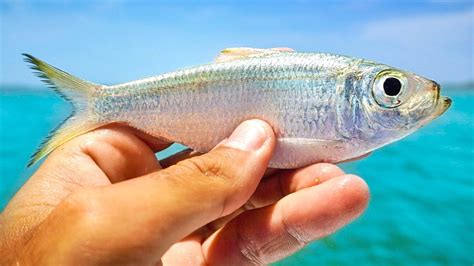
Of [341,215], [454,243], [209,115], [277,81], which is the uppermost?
[277,81]

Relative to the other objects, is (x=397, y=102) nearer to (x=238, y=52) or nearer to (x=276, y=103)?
(x=276, y=103)

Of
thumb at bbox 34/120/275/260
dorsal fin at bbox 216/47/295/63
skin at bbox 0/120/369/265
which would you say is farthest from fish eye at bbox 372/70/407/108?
thumb at bbox 34/120/275/260

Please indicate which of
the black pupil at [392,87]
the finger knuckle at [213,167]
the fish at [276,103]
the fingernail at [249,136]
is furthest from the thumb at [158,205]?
the black pupil at [392,87]

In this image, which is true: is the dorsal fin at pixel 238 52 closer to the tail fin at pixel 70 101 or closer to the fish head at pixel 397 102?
the fish head at pixel 397 102

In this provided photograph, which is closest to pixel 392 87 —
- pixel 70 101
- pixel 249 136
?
pixel 249 136

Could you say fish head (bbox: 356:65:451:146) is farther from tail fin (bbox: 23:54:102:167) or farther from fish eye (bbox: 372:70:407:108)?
tail fin (bbox: 23:54:102:167)

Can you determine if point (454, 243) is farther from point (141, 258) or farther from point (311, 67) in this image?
point (141, 258)

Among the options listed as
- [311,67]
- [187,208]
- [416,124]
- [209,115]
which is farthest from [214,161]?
[416,124]
